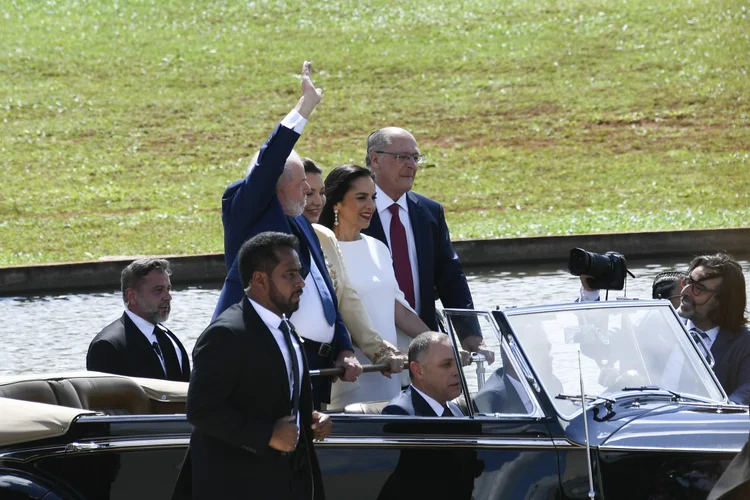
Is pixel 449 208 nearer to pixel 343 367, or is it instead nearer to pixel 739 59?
pixel 739 59

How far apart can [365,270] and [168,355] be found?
1265 millimetres

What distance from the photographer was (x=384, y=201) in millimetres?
6590

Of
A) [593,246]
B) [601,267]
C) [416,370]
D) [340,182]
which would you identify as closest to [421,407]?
[416,370]

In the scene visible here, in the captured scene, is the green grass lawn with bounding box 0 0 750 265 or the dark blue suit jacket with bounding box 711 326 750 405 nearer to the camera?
the dark blue suit jacket with bounding box 711 326 750 405

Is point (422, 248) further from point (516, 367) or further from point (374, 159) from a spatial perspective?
point (516, 367)

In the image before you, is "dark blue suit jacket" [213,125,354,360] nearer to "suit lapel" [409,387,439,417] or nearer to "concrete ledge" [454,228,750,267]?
"suit lapel" [409,387,439,417]

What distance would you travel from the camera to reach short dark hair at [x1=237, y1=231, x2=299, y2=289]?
13.3 feet

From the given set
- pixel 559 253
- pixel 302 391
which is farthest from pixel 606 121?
pixel 302 391

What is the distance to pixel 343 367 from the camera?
5.28 m

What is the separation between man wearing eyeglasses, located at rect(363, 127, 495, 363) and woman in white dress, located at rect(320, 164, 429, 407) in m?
0.31

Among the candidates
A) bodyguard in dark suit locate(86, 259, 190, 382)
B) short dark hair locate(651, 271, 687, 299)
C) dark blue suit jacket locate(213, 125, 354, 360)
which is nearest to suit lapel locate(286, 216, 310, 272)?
dark blue suit jacket locate(213, 125, 354, 360)

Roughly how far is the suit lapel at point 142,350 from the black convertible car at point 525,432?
4.49 feet

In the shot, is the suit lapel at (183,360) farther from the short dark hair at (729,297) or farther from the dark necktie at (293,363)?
the short dark hair at (729,297)

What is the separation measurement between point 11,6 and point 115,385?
37.4m
